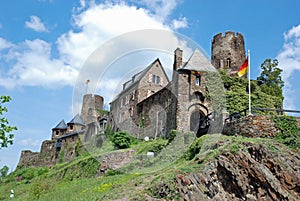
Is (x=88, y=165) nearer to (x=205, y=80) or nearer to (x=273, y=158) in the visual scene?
(x=205, y=80)

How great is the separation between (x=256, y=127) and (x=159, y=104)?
1807 cm

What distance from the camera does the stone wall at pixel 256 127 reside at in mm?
23252

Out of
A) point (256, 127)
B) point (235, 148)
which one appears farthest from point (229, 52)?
point (235, 148)

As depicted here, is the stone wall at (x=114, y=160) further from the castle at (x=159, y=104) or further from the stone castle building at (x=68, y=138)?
the stone castle building at (x=68, y=138)

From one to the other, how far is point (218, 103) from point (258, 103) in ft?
14.2

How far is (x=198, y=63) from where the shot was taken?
118 ft

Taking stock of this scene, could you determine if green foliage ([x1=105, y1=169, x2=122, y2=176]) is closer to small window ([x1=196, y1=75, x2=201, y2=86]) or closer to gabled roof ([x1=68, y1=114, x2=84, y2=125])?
small window ([x1=196, y1=75, x2=201, y2=86])

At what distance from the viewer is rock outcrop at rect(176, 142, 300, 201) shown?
671 inches

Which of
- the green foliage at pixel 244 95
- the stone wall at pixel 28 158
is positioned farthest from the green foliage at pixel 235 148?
the stone wall at pixel 28 158

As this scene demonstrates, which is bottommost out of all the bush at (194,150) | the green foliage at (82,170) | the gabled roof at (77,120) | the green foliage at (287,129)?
the green foliage at (82,170)

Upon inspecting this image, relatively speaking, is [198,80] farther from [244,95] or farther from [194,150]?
[194,150]

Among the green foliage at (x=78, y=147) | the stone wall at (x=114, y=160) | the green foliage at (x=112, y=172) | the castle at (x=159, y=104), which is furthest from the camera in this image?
the green foliage at (x=78, y=147)

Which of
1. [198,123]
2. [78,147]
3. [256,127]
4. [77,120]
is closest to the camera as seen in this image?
[256,127]

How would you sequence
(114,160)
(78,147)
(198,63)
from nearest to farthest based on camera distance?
(114,160) < (198,63) < (78,147)
